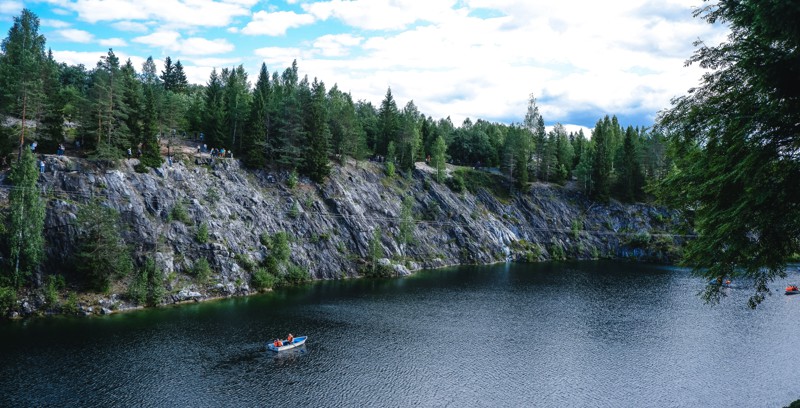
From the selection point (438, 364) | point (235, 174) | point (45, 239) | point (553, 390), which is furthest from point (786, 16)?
point (235, 174)

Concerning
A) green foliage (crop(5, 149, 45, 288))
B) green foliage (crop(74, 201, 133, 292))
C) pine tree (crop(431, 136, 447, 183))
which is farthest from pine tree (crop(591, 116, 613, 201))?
green foliage (crop(5, 149, 45, 288))

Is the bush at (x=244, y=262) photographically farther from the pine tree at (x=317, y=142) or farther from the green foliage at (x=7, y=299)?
the pine tree at (x=317, y=142)

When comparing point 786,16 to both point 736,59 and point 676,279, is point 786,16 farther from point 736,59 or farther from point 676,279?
point 676,279

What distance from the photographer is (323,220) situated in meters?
95.9

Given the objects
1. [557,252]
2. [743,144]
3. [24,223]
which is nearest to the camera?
[743,144]

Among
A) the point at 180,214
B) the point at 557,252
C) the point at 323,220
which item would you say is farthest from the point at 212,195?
the point at 557,252

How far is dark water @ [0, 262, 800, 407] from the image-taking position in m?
41.4

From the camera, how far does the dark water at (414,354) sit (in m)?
41.4

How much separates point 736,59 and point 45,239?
7407 centimetres

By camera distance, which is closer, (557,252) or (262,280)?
(262,280)

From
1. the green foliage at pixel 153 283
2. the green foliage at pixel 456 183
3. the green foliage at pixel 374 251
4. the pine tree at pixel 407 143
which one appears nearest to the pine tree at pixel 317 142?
the green foliage at pixel 374 251

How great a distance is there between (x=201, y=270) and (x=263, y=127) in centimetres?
3956

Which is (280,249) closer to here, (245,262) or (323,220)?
(245,262)

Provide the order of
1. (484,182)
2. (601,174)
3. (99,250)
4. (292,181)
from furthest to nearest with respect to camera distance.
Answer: (601,174)
(484,182)
(292,181)
(99,250)
